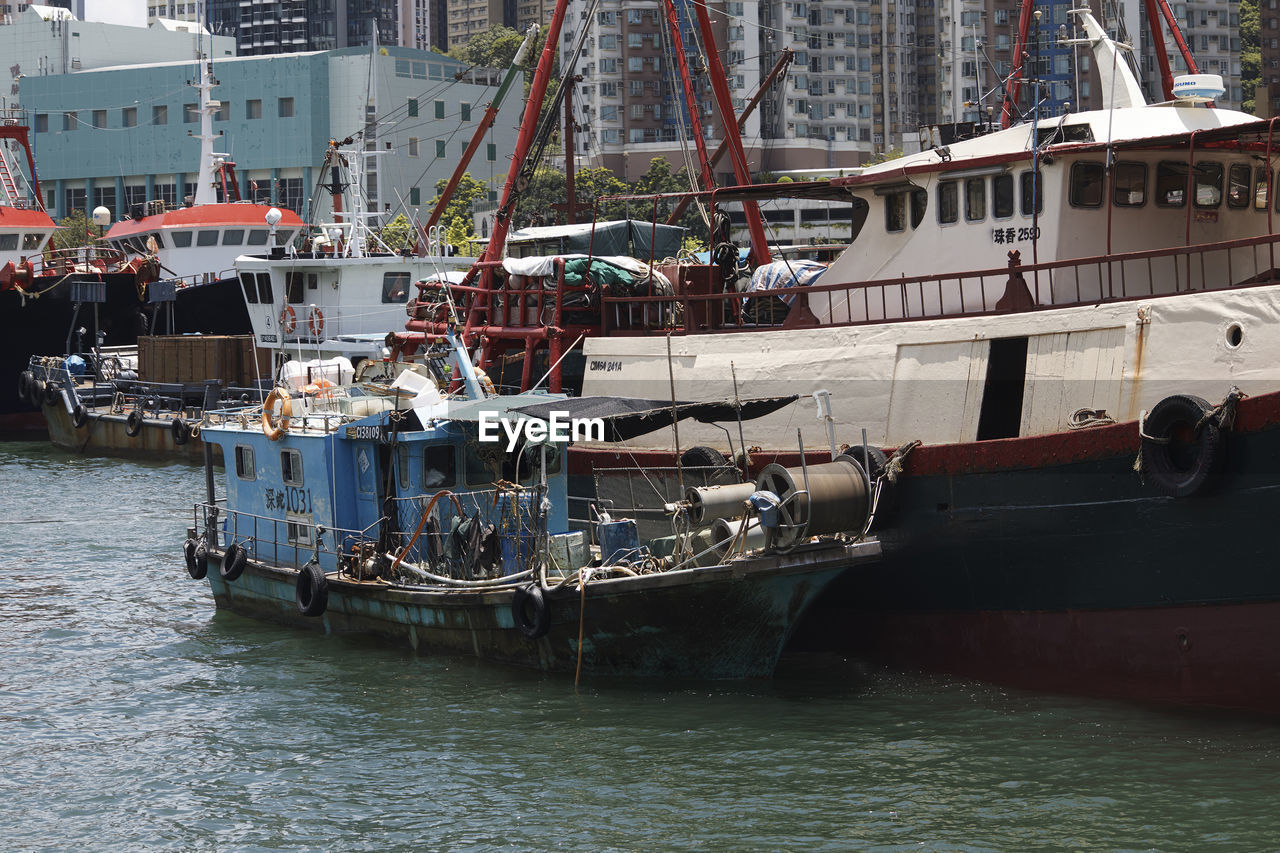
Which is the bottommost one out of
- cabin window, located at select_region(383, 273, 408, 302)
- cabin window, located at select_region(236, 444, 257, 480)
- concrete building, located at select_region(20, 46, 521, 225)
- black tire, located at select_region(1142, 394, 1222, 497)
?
cabin window, located at select_region(236, 444, 257, 480)

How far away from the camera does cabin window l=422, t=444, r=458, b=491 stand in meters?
16.8

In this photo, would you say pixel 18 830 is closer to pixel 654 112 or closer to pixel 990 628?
pixel 990 628

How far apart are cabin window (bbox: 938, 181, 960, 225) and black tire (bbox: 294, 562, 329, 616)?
8.10m

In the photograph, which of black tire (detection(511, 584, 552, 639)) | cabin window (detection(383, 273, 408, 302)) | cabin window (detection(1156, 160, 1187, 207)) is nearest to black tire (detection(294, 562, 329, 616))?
black tire (detection(511, 584, 552, 639))

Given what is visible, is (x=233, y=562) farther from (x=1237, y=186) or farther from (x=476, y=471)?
(x=1237, y=186)

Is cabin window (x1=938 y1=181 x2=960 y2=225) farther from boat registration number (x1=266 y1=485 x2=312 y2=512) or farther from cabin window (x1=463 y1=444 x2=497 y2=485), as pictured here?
boat registration number (x1=266 y1=485 x2=312 y2=512)

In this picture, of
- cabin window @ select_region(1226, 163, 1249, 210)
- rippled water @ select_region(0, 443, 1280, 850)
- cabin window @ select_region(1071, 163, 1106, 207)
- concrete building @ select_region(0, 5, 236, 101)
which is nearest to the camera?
rippled water @ select_region(0, 443, 1280, 850)

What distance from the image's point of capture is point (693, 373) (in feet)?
60.6

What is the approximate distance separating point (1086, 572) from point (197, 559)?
10975 mm

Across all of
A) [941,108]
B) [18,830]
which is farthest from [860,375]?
[941,108]

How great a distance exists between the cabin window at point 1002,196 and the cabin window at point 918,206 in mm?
1052

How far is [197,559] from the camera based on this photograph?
63.9ft

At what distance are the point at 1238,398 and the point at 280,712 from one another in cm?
938

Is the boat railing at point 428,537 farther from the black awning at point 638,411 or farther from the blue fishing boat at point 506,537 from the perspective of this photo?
the black awning at point 638,411
